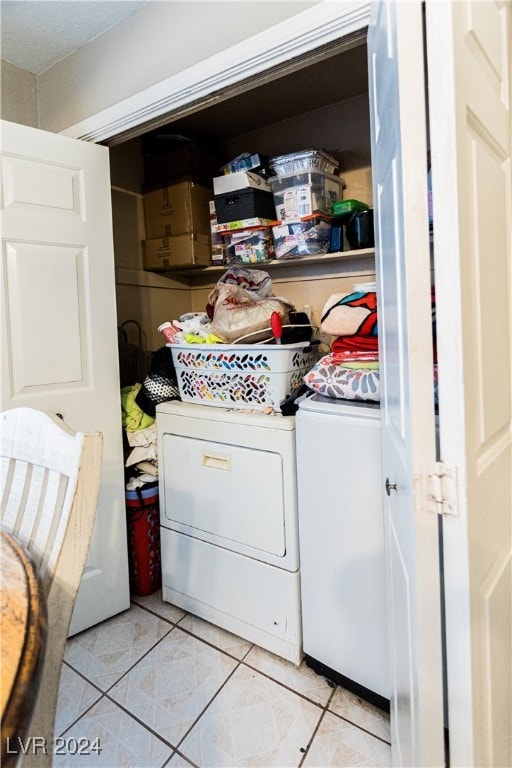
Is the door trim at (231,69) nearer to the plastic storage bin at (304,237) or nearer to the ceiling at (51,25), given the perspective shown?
the ceiling at (51,25)

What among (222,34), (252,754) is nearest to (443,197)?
(222,34)

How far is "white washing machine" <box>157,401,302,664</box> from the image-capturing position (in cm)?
158

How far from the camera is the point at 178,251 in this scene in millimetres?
2342

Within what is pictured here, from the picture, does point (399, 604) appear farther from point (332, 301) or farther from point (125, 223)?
point (125, 223)

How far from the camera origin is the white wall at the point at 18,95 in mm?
2004

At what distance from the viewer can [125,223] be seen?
8.00ft

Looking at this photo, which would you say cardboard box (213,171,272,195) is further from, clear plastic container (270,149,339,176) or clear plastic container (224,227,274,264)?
clear plastic container (224,227,274,264)

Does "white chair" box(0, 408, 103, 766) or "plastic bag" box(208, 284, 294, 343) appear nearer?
"white chair" box(0, 408, 103, 766)

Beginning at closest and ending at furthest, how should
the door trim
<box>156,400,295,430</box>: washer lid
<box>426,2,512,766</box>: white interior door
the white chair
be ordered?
1. <box>426,2,512,766</box>: white interior door
2. the white chair
3. the door trim
4. <box>156,400,295,430</box>: washer lid

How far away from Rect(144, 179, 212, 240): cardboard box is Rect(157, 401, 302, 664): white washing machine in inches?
39.5

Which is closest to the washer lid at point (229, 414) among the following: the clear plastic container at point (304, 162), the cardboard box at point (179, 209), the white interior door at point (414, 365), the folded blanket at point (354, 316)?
the folded blanket at point (354, 316)

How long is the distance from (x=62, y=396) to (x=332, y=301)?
1124 mm

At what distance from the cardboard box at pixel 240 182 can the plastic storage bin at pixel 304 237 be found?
233 mm

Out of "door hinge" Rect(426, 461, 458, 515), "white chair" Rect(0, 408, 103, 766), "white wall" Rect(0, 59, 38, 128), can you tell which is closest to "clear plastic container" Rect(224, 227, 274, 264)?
"white wall" Rect(0, 59, 38, 128)
